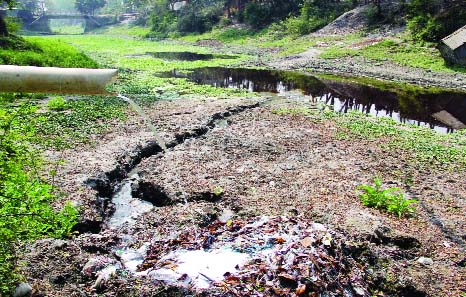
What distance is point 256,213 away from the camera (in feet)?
25.2

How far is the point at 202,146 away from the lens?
11500mm

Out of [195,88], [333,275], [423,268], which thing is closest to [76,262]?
[333,275]

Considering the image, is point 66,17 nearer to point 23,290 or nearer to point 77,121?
point 77,121

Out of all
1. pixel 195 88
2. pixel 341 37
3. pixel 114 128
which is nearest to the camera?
pixel 114 128

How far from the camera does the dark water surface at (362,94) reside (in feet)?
54.6

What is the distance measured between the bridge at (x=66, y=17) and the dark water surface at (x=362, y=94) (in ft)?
234

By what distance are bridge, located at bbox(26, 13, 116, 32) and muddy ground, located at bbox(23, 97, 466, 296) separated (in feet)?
275

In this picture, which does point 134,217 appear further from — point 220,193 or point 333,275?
point 333,275

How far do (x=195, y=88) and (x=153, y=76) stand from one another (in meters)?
5.26

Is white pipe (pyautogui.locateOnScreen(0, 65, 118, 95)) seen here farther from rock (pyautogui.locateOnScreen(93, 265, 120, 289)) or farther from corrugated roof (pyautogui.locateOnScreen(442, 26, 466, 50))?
corrugated roof (pyautogui.locateOnScreen(442, 26, 466, 50))

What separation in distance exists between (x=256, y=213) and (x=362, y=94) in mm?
14917

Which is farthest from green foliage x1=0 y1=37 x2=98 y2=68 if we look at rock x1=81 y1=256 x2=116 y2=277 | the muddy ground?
rock x1=81 y1=256 x2=116 y2=277

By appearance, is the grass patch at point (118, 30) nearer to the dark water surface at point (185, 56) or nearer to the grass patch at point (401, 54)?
the dark water surface at point (185, 56)

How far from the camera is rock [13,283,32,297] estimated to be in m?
4.39
